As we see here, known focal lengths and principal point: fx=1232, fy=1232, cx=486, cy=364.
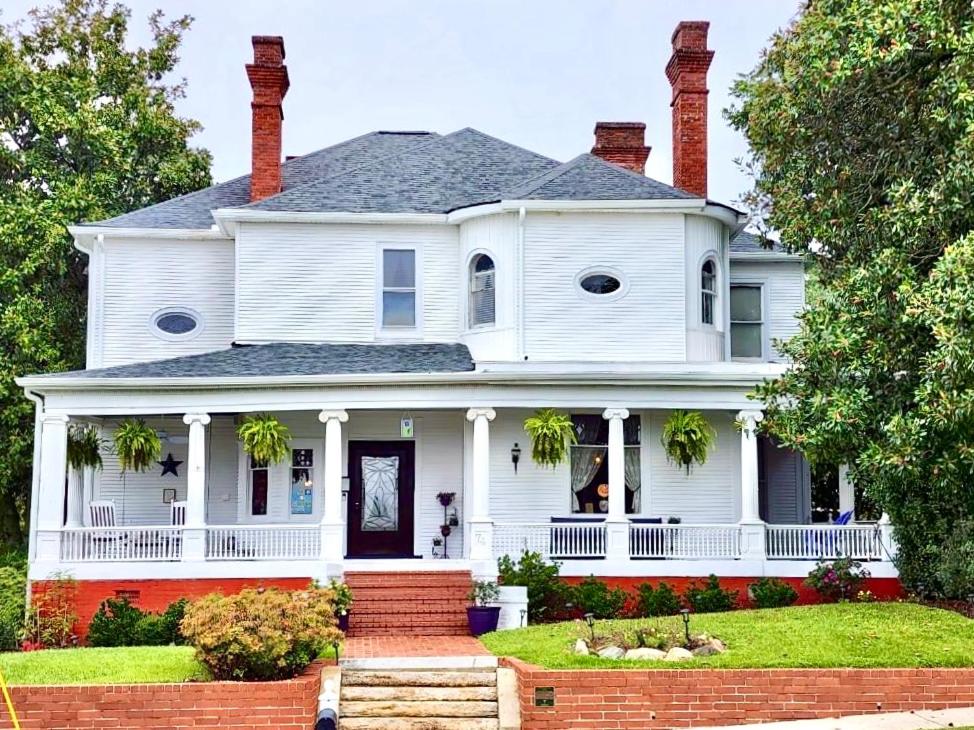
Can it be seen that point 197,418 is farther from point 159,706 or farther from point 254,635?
point 159,706

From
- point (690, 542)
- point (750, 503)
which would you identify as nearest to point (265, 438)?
point (690, 542)

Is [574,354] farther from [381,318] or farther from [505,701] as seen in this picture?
[505,701]

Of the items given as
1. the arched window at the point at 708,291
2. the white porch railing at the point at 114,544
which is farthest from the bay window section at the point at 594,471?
the white porch railing at the point at 114,544

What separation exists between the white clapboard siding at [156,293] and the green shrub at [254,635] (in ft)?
35.9

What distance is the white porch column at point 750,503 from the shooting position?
1928cm

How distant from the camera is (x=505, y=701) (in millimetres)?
12617

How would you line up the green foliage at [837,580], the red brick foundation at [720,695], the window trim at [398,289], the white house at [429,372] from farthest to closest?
the window trim at [398,289] → the white house at [429,372] → the green foliage at [837,580] → the red brick foundation at [720,695]

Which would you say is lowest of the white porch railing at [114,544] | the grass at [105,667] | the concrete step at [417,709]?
the concrete step at [417,709]

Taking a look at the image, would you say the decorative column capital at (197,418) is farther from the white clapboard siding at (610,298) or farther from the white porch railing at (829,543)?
the white porch railing at (829,543)

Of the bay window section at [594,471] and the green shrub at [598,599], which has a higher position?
the bay window section at [594,471]

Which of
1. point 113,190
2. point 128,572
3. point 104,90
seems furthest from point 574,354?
point 104,90

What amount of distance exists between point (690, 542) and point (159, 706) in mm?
9987

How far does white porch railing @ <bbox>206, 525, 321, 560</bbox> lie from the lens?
19062 millimetres

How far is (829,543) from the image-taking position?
63.7 ft
